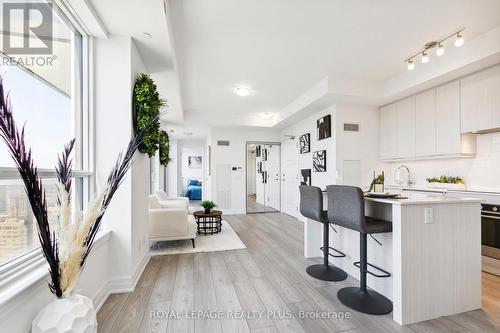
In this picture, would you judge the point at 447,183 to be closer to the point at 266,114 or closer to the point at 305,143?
the point at 305,143

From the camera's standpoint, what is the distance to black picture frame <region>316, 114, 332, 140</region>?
14.5ft

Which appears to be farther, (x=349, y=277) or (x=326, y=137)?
(x=326, y=137)

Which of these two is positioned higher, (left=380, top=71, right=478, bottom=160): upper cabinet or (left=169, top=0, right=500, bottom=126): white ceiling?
(left=169, top=0, right=500, bottom=126): white ceiling

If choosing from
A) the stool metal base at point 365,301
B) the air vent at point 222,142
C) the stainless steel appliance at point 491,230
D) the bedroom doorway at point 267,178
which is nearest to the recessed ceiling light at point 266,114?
the bedroom doorway at point 267,178

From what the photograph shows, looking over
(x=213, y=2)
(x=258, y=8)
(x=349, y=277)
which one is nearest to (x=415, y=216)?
(x=349, y=277)

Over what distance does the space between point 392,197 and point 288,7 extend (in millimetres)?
2095

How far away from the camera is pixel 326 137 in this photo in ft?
14.7

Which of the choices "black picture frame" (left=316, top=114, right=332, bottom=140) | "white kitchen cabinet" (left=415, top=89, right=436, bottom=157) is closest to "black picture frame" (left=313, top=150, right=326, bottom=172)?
"black picture frame" (left=316, top=114, right=332, bottom=140)

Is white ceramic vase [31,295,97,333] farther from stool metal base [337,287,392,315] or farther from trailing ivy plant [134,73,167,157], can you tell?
stool metal base [337,287,392,315]

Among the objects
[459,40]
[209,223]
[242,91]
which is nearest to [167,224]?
[209,223]

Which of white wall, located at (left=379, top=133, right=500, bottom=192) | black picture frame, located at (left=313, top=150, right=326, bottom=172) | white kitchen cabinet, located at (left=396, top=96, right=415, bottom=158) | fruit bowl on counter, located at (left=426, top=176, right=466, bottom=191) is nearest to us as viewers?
white wall, located at (left=379, top=133, right=500, bottom=192)

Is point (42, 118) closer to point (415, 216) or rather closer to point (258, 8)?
point (258, 8)

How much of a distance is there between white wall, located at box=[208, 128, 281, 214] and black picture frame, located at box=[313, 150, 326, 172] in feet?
7.68

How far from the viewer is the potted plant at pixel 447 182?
343cm
